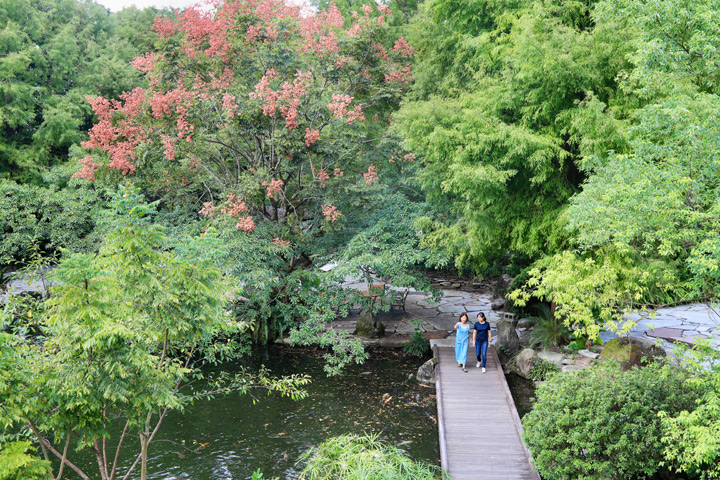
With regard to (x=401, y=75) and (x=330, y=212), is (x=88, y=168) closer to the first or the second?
(x=330, y=212)

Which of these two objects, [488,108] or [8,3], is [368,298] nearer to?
[488,108]

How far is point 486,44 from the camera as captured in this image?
13.0 metres

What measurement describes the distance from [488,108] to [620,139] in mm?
3052

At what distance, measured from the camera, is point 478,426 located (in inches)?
381

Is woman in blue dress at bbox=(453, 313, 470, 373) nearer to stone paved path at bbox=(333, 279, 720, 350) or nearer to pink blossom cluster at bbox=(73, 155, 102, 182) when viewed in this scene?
stone paved path at bbox=(333, 279, 720, 350)

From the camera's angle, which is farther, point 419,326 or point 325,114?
point 419,326

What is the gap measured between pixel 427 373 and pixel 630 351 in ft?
15.3

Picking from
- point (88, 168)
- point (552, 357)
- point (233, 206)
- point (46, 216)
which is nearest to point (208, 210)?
point (233, 206)

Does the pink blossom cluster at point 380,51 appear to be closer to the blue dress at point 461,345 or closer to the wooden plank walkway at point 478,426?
the blue dress at point 461,345

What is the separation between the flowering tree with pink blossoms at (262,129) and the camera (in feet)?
44.3

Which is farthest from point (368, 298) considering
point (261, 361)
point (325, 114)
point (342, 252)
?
point (325, 114)

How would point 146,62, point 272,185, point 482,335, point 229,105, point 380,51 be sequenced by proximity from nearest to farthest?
point 482,335, point 229,105, point 272,185, point 146,62, point 380,51

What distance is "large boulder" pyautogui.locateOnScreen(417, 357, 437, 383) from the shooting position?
1305 centimetres

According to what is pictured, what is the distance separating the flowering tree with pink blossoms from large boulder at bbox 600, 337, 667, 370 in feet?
23.3
